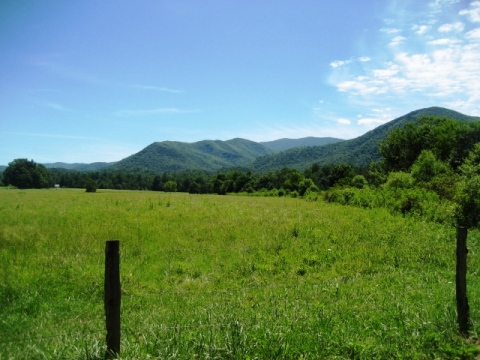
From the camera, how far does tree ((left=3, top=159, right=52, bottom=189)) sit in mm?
60094

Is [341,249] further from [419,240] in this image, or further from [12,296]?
[12,296]

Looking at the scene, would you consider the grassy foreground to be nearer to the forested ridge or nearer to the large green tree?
the forested ridge

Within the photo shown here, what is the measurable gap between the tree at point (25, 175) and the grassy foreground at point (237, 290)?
50.0 metres

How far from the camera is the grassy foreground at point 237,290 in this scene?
200 inches

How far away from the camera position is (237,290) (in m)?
9.77

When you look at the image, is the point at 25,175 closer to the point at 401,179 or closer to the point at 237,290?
the point at 401,179

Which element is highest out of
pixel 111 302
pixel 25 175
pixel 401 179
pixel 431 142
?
pixel 431 142

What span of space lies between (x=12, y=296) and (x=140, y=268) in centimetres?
381

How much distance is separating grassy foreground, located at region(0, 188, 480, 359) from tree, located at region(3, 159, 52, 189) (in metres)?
50.0

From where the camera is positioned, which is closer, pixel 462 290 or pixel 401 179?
pixel 462 290

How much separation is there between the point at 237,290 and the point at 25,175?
220 feet

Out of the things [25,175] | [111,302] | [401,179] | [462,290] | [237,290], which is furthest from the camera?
[25,175]

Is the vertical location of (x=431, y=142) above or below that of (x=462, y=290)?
above

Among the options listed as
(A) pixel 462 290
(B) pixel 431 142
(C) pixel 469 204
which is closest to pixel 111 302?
(A) pixel 462 290
